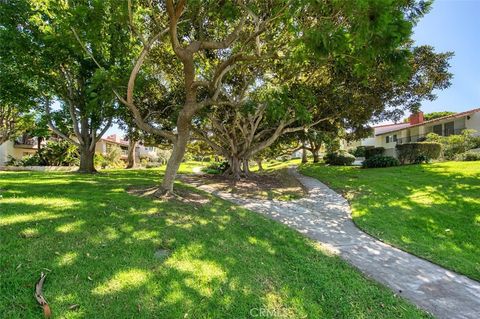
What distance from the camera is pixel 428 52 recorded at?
16156 mm

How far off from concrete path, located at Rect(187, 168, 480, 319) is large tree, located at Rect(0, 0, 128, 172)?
6.96 m

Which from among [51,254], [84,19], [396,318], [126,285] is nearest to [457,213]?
[396,318]

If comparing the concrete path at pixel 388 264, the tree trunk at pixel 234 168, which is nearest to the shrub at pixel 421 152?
the tree trunk at pixel 234 168

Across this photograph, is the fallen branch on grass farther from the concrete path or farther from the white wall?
the white wall

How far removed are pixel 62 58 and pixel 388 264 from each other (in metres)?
16.9

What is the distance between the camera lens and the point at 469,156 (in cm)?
2052

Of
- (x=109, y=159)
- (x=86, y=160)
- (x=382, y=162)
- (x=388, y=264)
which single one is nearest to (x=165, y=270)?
(x=388, y=264)

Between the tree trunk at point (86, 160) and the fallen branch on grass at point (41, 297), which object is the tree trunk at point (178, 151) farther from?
the tree trunk at point (86, 160)

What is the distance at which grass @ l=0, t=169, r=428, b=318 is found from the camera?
3578 millimetres

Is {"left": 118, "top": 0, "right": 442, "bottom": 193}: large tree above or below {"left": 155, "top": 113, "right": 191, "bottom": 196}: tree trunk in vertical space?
above

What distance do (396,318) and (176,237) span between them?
3.66 m

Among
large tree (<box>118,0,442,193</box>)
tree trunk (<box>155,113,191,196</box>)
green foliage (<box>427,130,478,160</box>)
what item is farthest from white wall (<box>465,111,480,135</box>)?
tree trunk (<box>155,113,191,196</box>)

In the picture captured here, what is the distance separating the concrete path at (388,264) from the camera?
4.68 m

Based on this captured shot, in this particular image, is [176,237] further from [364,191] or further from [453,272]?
[364,191]
